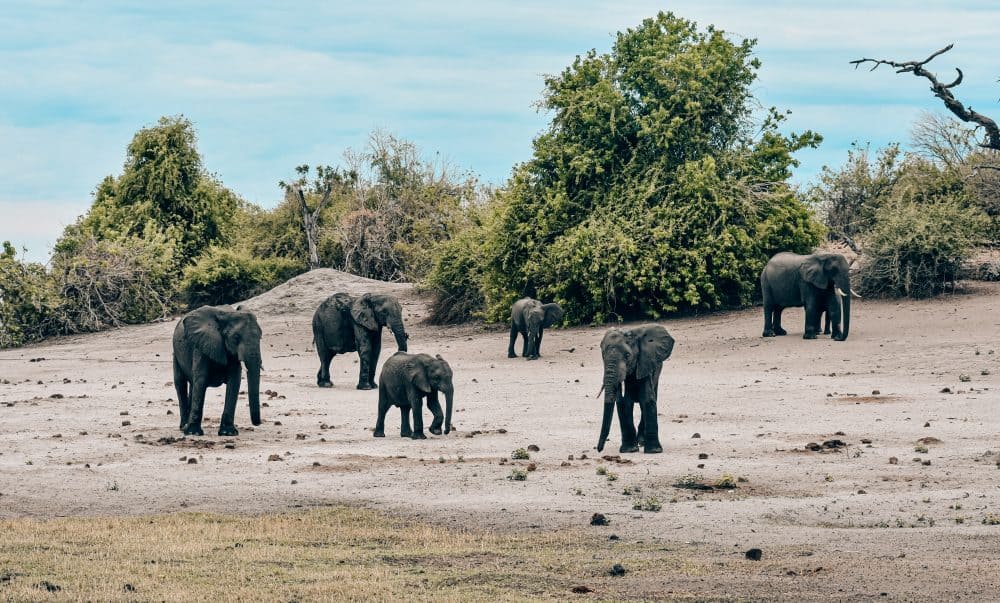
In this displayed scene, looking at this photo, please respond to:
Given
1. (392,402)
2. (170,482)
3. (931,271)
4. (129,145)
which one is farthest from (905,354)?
(129,145)

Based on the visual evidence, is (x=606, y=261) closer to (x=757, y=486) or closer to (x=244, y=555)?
(x=757, y=486)

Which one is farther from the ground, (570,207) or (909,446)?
(570,207)

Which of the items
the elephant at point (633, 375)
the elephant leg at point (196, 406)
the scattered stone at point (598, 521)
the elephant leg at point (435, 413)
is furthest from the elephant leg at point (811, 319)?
the scattered stone at point (598, 521)

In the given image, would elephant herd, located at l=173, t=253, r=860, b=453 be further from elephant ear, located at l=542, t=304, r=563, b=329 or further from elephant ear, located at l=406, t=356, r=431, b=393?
elephant ear, located at l=542, t=304, r=563, b=329

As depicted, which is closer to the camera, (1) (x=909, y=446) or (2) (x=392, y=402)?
(1) (x=909, y=446)

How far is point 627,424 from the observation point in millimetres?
16453

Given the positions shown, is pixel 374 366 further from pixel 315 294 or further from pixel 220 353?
pixel 315 294

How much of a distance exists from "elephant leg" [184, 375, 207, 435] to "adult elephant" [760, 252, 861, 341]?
15.3 meters

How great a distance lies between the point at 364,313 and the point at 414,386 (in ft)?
26.9

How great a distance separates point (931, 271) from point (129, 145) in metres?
32.2

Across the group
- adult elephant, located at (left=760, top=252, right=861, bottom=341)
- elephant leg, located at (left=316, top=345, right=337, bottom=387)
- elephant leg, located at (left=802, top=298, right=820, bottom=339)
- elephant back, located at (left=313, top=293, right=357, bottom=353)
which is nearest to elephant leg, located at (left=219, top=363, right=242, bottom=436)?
elephant leg, located at (left=316, top=345, right=337, bottom=387)

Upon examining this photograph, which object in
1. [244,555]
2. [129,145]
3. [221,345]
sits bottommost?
[244,555]

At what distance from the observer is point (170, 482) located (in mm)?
15312

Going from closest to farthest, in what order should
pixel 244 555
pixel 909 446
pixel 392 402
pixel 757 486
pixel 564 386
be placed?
pixel 244 555, pixel 757 486, pixel 909 446, pixel 392 402, pixel 564 386
